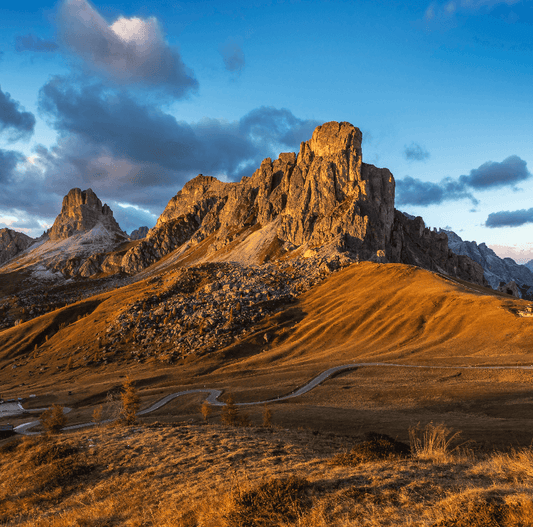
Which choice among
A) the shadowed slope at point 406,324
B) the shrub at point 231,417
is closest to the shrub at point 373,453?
the shrub at point 231,417

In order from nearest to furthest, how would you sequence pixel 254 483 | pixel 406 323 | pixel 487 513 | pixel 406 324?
pixel 487 513
pixel 254 483
pixel 406 324
pixel 406 323

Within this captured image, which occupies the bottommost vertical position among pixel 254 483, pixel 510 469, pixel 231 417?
pixel 231 417

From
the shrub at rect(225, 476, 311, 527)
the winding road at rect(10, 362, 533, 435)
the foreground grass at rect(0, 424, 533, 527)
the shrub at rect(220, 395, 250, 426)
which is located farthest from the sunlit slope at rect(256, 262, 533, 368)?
the shrub at rect(225, 476, 311, 527)

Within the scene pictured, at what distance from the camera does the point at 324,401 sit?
51.1m

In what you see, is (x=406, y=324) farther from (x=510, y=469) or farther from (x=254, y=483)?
(x=254, y=483)

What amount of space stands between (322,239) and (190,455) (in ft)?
572

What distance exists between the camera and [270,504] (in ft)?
40.1

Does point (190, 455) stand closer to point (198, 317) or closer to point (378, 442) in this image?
point (378, 442)

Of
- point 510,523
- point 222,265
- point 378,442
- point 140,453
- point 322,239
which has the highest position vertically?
point 322,239

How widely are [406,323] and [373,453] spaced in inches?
3424

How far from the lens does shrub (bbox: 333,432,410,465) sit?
1714cm

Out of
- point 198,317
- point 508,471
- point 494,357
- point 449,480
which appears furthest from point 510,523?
point 198,317

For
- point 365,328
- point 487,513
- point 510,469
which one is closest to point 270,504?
point 487,513

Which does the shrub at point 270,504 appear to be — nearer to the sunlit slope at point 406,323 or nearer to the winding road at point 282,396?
the winding road at point 282,396
